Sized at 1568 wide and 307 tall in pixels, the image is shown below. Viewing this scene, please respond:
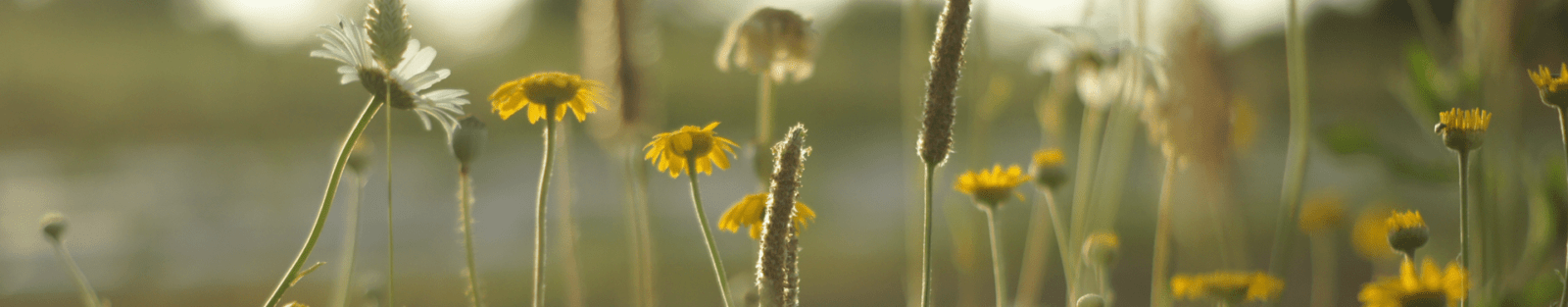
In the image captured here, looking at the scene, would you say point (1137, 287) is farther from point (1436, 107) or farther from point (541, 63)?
point (541, 63)

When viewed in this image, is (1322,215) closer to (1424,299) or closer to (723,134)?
(1424,299)

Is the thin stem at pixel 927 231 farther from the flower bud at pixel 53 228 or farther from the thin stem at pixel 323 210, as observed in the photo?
the flower bud at pixel 53 228

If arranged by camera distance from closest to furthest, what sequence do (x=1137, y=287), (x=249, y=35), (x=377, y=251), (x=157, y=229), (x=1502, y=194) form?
1. (x=1502, y=194)
2. (x=1137, y=287)
3. (x=377, y=251)
4. (x=157, y=229)
5. (x=249, y=35)

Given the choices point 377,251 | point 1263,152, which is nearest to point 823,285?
point 377,251

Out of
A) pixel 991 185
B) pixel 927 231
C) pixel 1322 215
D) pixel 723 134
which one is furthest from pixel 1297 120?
pixel 723 134

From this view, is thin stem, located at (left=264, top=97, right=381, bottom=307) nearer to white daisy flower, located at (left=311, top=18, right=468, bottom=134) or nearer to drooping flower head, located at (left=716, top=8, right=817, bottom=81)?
white daisy flower, located at (left=311, top=18, right=468, bottom=134)

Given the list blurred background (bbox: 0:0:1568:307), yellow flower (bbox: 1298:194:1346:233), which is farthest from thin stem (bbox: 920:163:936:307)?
yellow flower (bbox: 1298:194:1346:233)

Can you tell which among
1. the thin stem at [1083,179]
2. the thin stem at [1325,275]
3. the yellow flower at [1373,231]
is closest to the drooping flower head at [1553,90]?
the thin stem at [1083,179]
